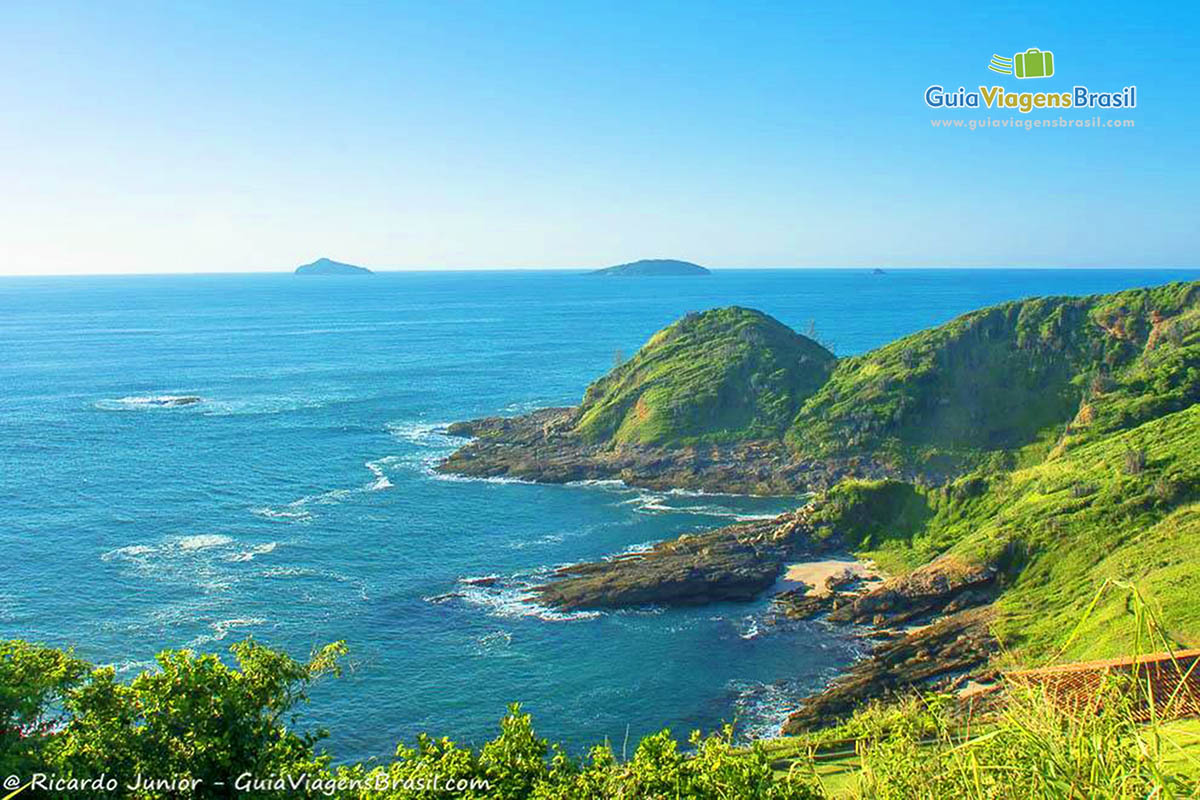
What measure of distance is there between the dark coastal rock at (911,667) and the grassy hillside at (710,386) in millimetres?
54359

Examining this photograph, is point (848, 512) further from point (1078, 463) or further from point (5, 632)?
point (5, 632)

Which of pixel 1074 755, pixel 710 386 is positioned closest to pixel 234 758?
pixel 1074 755

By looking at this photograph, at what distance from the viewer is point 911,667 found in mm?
56812

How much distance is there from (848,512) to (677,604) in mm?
21765

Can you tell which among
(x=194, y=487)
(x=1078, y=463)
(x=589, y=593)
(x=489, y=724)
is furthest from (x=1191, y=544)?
(x=194, y=487)

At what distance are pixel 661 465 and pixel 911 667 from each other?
5490cm

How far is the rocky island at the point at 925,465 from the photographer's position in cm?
5984

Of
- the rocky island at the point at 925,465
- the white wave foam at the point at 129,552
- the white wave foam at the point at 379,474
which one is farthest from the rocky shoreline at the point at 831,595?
the white wave foam at the point at 129,552

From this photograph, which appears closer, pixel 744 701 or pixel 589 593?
pixel 744 701

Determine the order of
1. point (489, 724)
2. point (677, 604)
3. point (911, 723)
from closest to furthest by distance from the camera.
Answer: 1. point (911, 723)
2. point (489, 724)
3. point (677, 604)

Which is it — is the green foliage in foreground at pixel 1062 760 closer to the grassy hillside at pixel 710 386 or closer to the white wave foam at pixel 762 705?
the white wave foam at pixel 762 705

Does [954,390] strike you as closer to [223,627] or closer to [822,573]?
[822,573]

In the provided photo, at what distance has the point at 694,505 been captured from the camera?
97188 millimetres

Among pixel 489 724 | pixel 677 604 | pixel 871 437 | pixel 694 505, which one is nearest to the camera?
pixel 489 724
